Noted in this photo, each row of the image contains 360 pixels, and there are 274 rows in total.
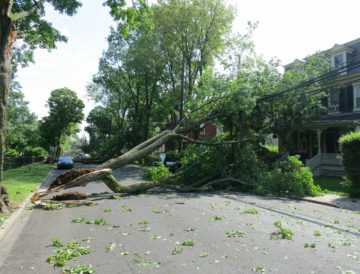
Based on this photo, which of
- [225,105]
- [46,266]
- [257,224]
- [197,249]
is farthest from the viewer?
[225,105]

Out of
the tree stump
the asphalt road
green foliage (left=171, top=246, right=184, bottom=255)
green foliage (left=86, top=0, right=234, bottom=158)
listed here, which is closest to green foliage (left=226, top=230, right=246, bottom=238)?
the asphalt road

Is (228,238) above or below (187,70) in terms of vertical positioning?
below

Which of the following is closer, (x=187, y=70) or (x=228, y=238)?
(x=228, y=238)

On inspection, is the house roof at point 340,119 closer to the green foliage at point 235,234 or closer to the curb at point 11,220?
the green foliage at point 235,234

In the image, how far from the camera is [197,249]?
4.65 meters

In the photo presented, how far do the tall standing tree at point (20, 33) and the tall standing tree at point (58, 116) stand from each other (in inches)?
1260

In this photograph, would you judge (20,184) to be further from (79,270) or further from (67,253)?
(79,270)

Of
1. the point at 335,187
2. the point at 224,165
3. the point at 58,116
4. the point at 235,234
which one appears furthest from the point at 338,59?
the point at 58,116

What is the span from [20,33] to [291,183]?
13348 mm

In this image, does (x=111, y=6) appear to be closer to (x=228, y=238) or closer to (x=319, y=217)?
(x=228, y=238)

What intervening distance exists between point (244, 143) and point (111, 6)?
897cm

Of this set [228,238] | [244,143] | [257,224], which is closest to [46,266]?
[228,238]

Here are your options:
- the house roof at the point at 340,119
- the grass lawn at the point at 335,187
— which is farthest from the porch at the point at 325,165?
the grass lawn at the point at 335,187

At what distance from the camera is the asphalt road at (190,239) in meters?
3.99
